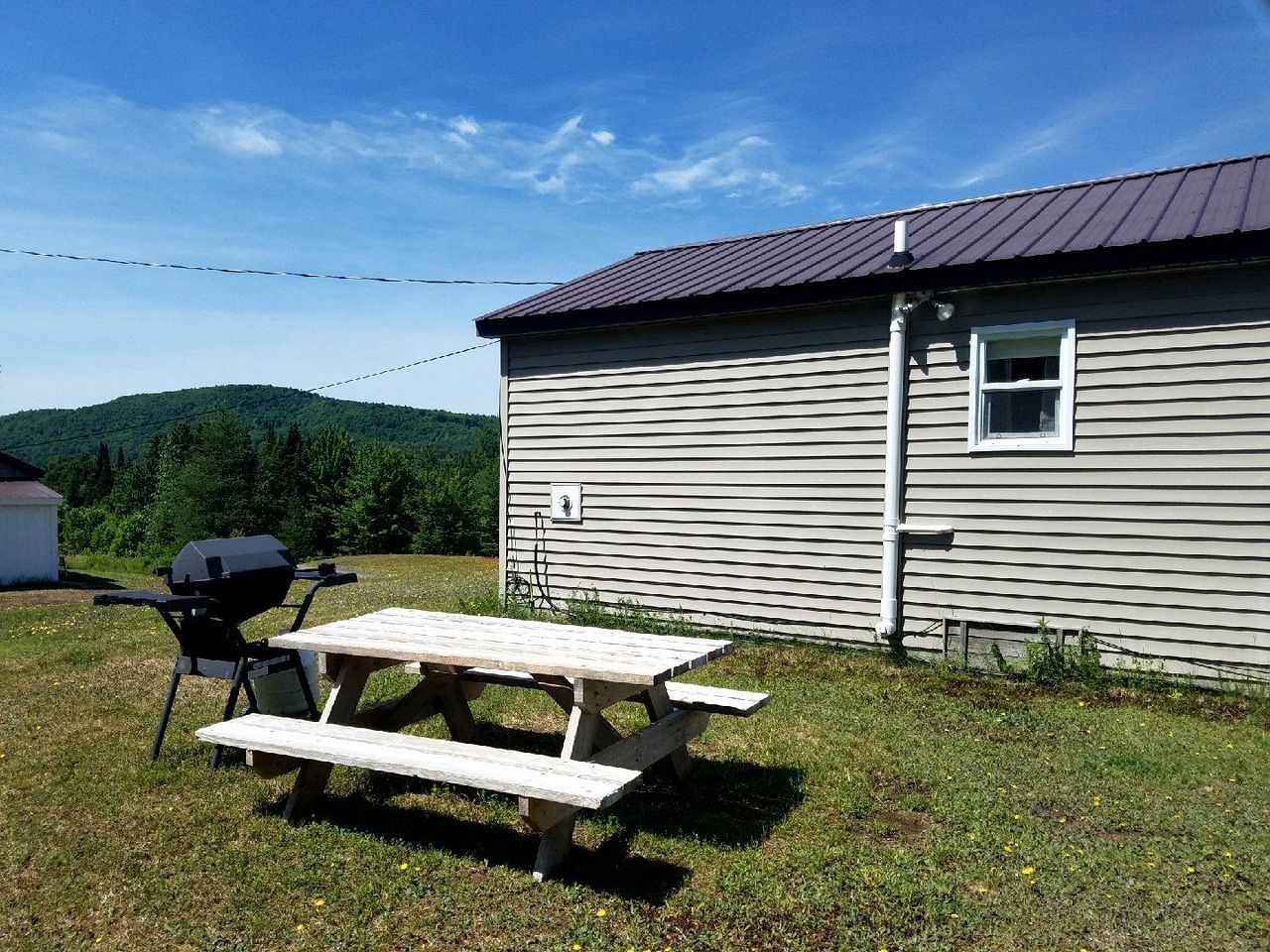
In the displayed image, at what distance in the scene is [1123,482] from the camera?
6820 millimetres

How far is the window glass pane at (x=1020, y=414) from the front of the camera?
7168 millimetres

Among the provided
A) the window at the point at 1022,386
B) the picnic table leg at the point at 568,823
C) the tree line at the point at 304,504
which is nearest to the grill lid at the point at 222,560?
the picnic table leg at the point at 568,823

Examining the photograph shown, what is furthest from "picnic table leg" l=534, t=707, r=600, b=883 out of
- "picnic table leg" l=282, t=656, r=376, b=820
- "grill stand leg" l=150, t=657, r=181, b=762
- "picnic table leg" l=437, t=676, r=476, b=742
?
"grill stand leg" l=150, t=657, r=181, b=762

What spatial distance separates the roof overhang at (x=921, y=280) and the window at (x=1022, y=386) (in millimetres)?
452

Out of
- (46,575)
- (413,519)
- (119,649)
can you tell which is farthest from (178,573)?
(413,519)

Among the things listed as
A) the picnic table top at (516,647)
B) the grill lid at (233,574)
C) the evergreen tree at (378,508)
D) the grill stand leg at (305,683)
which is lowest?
the evergreen tree at (378,508)

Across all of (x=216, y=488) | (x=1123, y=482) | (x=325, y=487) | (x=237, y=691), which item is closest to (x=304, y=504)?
(x=325, y=487)

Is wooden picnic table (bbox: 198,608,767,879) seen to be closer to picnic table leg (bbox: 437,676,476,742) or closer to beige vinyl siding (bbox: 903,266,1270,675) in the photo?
picnic table leg (bbox: 437,676,476,742)

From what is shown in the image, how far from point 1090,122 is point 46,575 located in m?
20.2

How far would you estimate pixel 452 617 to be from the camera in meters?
5.31

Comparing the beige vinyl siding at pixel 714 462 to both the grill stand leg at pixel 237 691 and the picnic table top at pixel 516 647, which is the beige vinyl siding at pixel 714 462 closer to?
the picnic table top at pixel 516 647

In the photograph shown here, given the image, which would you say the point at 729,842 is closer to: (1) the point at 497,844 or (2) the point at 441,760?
(1) the point at 497,844

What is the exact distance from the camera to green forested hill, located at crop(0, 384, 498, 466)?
324 feet

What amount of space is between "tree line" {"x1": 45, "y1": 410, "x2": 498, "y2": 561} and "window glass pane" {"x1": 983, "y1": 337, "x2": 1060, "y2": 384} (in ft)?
171
